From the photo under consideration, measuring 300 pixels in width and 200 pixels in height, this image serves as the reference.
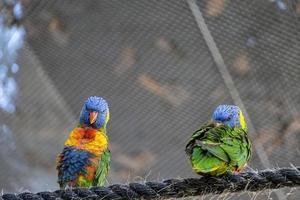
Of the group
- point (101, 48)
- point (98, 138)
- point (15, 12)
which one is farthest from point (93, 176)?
point (15, 12)

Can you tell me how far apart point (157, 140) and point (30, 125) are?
0.49 metres

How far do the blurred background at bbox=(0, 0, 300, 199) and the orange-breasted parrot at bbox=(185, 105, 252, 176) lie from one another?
706 mm

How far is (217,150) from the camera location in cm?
136

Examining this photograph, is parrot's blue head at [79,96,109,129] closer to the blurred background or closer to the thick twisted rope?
the blurred background

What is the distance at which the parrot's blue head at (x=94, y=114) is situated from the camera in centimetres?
192

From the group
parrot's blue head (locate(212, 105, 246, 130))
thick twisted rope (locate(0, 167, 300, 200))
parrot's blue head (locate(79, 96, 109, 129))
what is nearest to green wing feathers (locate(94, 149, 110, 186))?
parrot's blue head (locate(79, 96, 109, 129))

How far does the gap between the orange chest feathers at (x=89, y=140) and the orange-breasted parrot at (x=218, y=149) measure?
43 cm

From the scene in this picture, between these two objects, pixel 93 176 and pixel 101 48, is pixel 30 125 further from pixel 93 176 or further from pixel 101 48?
pixel 93 176

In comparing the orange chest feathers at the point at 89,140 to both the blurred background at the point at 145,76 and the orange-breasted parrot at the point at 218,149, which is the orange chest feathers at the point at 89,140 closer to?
the blurred background at the point at 145,76

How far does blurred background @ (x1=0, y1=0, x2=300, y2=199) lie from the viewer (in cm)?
218

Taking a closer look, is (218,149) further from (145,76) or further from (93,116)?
(145,76)

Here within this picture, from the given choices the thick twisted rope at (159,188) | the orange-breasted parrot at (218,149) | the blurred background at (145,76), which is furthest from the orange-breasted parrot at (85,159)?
the thick twisted rope at (159,188)

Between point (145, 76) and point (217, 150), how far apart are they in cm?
100

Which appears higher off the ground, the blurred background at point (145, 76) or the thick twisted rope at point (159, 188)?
the blurred background at point (145, 76)
